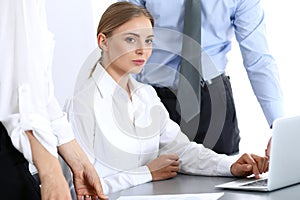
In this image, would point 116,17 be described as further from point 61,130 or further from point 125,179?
point 61,130

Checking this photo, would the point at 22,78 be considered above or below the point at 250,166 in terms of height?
above

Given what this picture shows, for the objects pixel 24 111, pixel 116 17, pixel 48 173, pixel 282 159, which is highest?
pixel 116 17

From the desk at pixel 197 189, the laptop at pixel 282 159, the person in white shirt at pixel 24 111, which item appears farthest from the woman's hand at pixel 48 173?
the laptop at pixel 282 159

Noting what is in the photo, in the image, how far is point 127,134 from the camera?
2.17 m

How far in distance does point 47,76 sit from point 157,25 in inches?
55.2

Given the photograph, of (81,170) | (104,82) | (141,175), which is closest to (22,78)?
(81,170)

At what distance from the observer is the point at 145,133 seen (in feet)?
7.24

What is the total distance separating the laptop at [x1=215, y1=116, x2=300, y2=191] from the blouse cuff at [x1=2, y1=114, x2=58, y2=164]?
2.32ft

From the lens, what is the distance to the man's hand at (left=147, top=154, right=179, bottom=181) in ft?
6.39

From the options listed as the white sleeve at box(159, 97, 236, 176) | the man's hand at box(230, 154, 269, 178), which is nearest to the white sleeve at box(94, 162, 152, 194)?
the white sleeve at box(159, 97, 236, 176)

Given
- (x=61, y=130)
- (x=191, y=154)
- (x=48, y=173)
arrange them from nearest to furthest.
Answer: (x=48, y=173)
(x=61, y=130)
(x=191, y=154)

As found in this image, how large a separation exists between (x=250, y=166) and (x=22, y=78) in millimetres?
973

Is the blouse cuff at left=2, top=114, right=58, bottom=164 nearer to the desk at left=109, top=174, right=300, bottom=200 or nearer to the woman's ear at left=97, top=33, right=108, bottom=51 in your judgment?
the desk at left=109, top=174, right=300, bottom=200

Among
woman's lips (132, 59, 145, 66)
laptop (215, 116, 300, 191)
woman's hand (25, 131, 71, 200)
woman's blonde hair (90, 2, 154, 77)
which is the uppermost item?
woman's blonde hair (90, 2, 154, 77)
